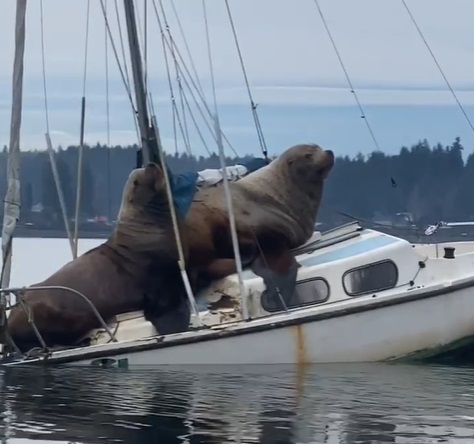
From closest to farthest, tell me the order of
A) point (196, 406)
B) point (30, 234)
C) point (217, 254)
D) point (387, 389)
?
1. point (196, 406)
2. point (387, 389)
3. point (217, 254)
4. point (30, 234)

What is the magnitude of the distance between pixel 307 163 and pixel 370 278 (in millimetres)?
2358

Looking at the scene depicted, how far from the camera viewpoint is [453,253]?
77.6 ft

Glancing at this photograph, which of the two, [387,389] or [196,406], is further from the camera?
[387,389]

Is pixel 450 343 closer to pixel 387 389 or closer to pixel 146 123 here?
pixel 387 389

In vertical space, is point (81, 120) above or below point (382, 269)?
above

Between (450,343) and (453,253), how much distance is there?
1.54 meters

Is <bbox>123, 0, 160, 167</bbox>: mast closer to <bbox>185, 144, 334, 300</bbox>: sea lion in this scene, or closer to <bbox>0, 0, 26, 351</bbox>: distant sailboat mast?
<bbox>185, 144, 334, 300</bbox>: sea lion

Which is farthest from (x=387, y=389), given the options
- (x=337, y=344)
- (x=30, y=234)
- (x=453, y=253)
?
(x=30, y=234)

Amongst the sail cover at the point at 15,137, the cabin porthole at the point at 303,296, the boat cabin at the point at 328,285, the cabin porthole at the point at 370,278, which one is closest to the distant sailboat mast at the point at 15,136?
the sail cover at the point at 15,137

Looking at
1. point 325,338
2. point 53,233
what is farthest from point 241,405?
point 53,233

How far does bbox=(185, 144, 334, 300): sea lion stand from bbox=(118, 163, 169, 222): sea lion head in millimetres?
520

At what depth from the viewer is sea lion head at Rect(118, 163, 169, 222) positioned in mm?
22938

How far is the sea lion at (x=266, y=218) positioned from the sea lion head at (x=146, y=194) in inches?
20.5

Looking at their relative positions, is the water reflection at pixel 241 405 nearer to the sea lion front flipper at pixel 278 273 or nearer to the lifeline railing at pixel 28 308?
the lifeline railing at pixel 28 308
